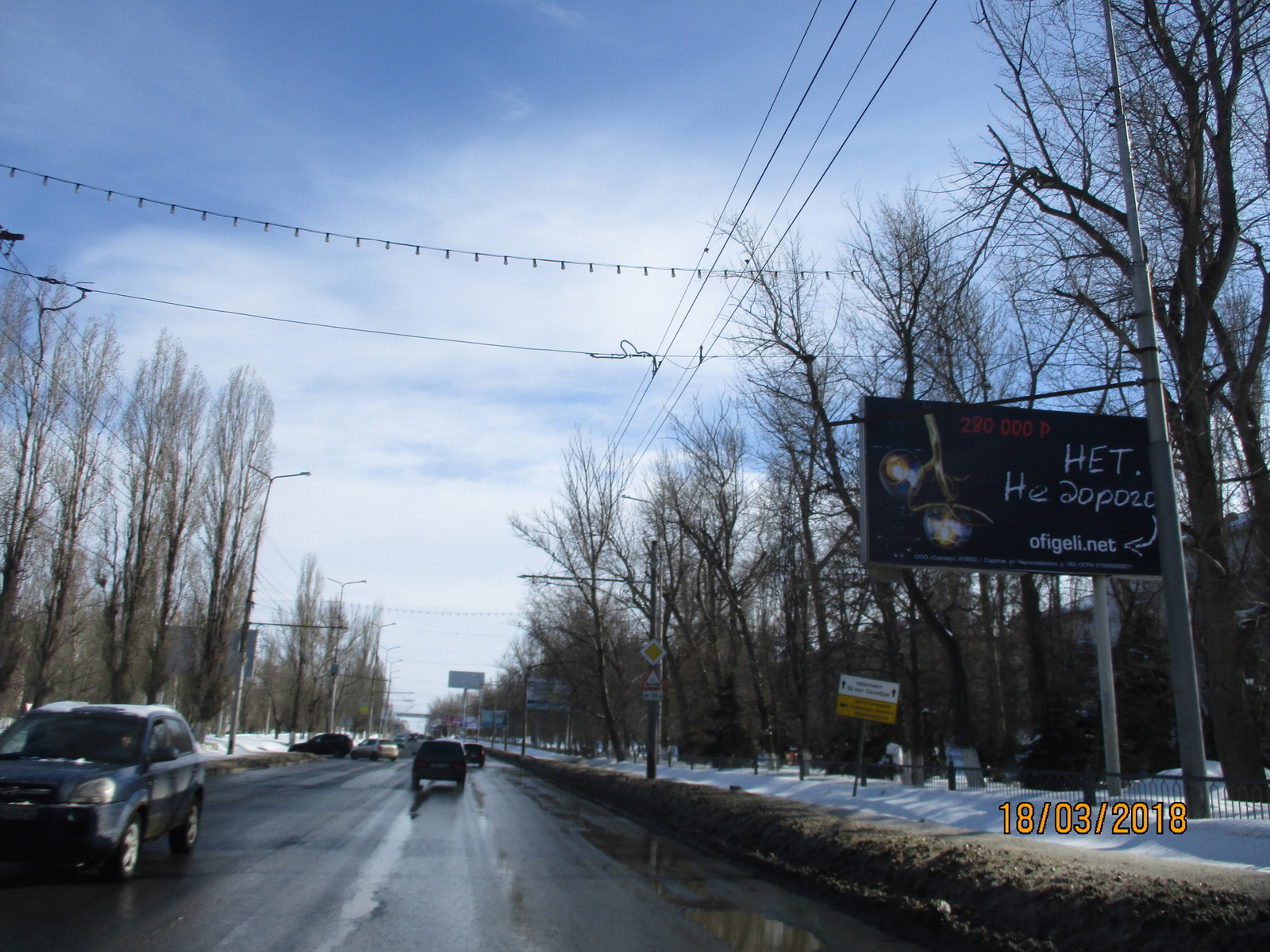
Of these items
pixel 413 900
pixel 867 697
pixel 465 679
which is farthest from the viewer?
pixel 465 679

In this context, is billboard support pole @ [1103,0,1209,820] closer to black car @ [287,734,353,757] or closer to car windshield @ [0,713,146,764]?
car windshield @ [0,713,146,764]

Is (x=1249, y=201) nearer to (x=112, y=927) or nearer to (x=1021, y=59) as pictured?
(x=1021, y=59)

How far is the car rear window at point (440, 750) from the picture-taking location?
100 feet

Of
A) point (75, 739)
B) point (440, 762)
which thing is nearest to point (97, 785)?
point (75, 739)

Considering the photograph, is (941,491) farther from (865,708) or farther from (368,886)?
(368,886)

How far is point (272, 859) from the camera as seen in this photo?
36.0ft

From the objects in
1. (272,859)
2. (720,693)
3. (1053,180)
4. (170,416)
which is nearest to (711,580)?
(720,693)

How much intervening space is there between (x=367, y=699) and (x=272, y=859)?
9798cm

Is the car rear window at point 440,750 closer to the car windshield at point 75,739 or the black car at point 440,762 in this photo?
the black car at point 440,762

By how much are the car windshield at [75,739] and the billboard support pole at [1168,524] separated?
12052mm

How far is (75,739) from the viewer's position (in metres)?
9.98
